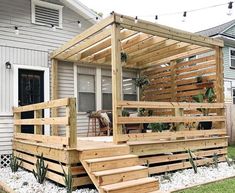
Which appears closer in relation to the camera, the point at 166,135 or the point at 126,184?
the point at 126,184

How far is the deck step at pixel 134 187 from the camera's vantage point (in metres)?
4.07

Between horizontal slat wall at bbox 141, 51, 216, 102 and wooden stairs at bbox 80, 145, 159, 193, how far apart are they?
13.2 feet

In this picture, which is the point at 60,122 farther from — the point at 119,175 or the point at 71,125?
the point at 119,175

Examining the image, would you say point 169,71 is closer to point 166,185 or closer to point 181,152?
point 181,152

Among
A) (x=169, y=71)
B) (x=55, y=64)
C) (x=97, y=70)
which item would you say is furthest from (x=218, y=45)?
(x=55, y=64)

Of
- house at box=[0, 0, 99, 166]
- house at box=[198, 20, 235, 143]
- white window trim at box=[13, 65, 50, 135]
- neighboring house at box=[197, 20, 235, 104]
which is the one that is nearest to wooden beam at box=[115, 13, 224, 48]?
house at box=[0, 0, 99, 166]

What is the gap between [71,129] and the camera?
4.76 meters

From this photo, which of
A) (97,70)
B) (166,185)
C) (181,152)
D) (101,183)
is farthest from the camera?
(97,70)

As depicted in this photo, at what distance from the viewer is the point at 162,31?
20.1 feet

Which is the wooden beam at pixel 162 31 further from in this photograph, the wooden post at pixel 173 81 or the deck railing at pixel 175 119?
the wooden post at pixel 173 81

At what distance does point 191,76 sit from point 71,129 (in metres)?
4.87

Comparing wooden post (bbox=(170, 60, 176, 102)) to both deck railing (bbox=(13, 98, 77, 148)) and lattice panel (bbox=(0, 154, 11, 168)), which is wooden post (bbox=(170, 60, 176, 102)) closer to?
deck railing (bbox=(13, 98, 77, 148))

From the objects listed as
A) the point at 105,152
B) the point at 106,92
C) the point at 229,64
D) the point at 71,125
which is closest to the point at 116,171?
the point at 105,152

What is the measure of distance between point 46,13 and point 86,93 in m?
2.54
